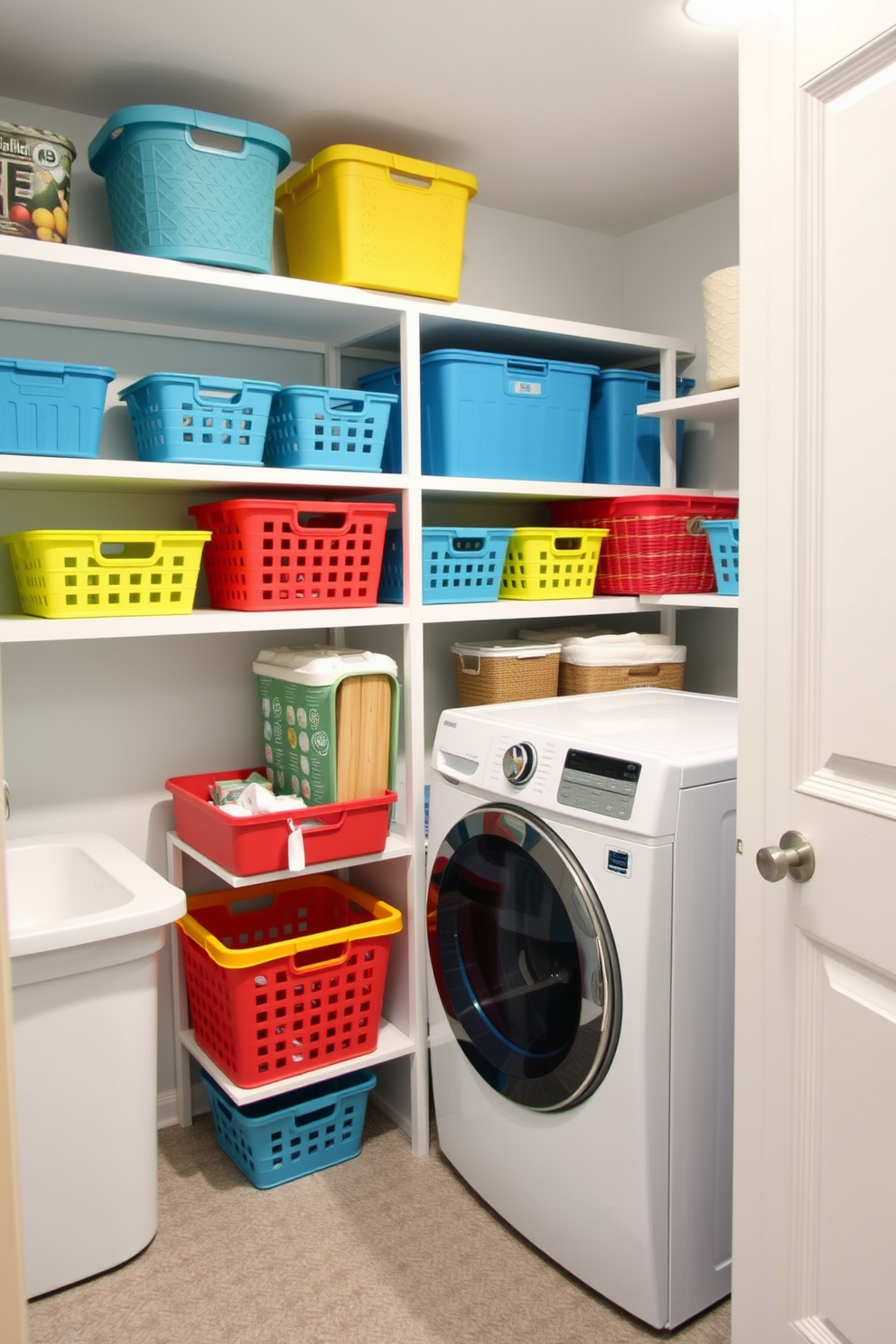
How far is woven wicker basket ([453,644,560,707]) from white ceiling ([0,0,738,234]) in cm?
121

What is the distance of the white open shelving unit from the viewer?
2.07 meters

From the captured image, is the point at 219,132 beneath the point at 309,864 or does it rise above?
above

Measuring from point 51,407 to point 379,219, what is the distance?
2.71 feet

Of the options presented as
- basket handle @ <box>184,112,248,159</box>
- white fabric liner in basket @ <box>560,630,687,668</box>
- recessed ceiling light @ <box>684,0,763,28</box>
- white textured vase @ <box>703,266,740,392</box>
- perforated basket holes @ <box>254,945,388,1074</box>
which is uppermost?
recessed ceiling light @ <box>684,0,763,28</box>

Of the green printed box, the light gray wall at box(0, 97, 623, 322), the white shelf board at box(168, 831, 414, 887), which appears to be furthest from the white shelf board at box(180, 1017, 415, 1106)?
the light gray wall at box(0, 97, 623, 322)

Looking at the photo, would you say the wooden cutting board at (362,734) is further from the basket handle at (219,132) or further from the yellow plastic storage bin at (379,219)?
the basket handle at (219,132)

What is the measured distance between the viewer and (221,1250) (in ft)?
6.77

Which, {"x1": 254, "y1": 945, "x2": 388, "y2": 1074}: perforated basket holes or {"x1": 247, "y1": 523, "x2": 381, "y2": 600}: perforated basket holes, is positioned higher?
{"x1": 247, "y1": 523, "x2": 381, "y2": 600}: perforated basket holes

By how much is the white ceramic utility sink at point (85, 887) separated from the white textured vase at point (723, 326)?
1668 millimetres

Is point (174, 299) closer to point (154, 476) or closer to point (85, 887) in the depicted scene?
point (154, 476)

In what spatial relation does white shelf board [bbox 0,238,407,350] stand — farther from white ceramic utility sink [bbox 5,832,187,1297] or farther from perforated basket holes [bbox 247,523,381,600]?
white ceramic utility sink [bbox 5,832,187,1297]

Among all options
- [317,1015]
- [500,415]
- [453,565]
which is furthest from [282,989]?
[500,415]

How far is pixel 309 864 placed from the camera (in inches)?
86.9

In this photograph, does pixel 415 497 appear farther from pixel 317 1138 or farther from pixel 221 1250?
pixel 221 1250
